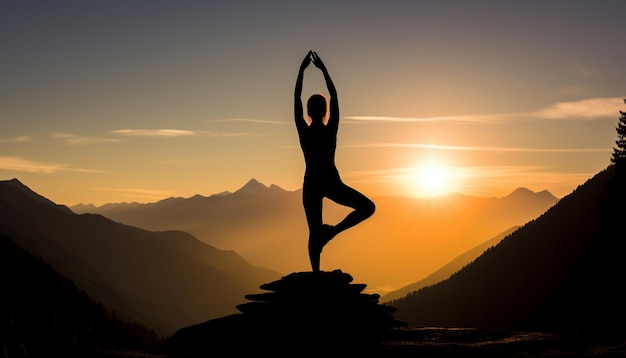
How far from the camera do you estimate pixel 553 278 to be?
117438mm

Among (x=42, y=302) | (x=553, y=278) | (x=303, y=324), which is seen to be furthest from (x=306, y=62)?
(x=42, y=302)

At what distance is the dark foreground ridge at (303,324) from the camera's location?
1369cm

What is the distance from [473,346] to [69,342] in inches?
333

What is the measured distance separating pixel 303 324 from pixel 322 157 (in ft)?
12.5

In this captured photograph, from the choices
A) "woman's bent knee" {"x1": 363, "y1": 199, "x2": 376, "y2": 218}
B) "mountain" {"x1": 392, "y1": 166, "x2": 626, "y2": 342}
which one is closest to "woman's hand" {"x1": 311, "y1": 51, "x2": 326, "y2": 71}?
"woman's bent knee" {"x1": 363, "y1": 199, "x2": 376, "y2": 218}

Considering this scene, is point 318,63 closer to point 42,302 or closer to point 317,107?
point 317,107

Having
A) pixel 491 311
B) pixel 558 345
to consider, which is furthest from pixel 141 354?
pixel 491 311

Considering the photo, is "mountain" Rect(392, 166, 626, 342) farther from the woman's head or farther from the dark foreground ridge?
the woman's head

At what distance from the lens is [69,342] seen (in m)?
10.3

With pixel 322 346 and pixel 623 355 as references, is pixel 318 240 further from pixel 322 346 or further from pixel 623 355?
pixel 623 355

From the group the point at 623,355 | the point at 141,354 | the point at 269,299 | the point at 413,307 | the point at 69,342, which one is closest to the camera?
the point at 69,342

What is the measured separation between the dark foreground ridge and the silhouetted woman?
840 millimetres

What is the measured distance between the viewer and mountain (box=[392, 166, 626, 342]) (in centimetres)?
8112

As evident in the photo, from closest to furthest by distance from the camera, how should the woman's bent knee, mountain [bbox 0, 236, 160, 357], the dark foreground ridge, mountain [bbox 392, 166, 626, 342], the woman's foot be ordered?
the dark foreground ridge, the woman's bent knee, the woman's foot, mountain [bbox 392, 166, 626, 342], mountain [bbox 0, 236, 160, 357]
